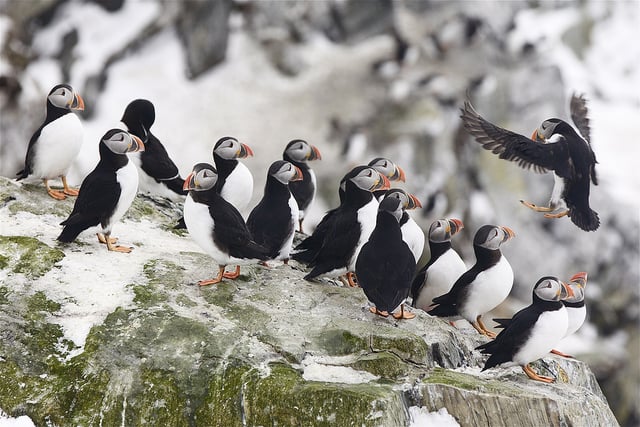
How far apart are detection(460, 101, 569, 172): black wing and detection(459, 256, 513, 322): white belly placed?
0.86 meters

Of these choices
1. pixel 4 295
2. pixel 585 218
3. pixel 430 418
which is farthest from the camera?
pixel 585 218

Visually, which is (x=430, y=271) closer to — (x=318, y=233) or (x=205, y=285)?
(x=318, y=233)

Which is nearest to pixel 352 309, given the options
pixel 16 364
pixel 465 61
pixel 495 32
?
pixel 16 364

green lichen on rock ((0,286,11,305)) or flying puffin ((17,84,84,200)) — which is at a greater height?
flying puffin ((17,84,84,200))

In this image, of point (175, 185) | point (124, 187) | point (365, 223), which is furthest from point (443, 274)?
point (175, 185)

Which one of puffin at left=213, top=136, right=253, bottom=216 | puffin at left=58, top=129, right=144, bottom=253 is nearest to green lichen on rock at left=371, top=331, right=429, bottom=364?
puffin at left=213, top=136, right=253, bottom=216

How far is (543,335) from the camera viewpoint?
6.01 metres

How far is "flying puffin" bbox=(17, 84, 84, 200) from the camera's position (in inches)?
302

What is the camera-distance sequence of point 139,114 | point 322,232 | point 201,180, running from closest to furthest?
1. point 201,180
2. point 322,232
3. point 139,114

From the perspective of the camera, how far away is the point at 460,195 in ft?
66.5

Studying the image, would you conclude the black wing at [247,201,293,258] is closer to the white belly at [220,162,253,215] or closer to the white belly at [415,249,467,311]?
the white belly at [220,162,253,215]

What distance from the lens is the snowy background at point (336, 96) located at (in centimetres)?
1878

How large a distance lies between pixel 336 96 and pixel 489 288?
15048mm

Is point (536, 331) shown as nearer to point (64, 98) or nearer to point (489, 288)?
point (489, 288)
